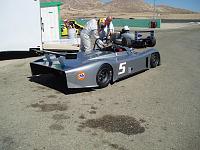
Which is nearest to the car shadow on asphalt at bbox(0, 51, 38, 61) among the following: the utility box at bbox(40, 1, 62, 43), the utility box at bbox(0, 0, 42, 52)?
the utility box at bbox(0, 0, 42, 52)

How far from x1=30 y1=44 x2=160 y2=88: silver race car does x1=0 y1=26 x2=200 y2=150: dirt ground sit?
12.4 inches

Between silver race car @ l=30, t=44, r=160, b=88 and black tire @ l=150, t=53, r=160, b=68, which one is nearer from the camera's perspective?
silver race car @ l=30, t=44, r=160, b=88

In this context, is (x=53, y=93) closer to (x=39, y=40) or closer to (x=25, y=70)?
(x=25, y=70)

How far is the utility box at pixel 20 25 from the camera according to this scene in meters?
10.7

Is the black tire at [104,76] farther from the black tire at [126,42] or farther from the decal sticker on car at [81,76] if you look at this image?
the black tire at [126,42]

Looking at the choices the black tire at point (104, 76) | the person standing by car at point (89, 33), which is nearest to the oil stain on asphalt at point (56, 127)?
the black tire at point (104, 76)

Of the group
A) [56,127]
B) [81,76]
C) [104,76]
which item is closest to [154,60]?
[104,76]

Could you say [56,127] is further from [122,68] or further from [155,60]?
[155,60]

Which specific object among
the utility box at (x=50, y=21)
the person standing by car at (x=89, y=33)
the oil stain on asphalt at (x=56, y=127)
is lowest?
the oil stain on asphalt at (x=56, y=127)

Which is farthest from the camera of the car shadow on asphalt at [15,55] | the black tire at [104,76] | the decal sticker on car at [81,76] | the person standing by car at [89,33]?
the car shadow on asphalt at [15,55]

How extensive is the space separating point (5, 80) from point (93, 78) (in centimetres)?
301

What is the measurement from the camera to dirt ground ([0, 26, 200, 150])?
4.32m

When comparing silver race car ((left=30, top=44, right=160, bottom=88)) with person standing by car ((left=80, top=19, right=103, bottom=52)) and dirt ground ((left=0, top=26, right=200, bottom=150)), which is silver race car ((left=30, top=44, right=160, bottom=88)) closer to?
dirt ground ((left=0, top=26, right=200, bottom=150))

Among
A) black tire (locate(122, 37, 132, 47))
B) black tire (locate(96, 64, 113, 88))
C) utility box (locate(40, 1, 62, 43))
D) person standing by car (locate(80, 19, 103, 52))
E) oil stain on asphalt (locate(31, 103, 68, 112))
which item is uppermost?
utility box (locate(40, 1, 62, 43))
